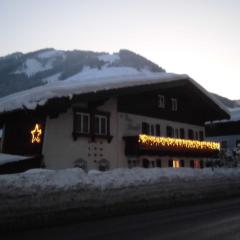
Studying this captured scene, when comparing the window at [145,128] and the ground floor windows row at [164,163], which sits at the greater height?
the window at [145,128]

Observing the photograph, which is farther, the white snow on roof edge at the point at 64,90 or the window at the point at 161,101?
the window at the point at 161,101

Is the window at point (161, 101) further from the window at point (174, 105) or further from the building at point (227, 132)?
the building at point (227, 132)

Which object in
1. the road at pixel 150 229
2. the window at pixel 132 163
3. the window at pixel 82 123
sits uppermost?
the window at pixel 82 123

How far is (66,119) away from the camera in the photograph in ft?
79.5

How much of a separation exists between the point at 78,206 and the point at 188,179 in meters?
8.64

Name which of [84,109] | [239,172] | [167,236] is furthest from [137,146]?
[167,236]

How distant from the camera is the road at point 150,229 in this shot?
10.0m

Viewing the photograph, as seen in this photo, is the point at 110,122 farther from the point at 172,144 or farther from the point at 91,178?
the point at 91,178

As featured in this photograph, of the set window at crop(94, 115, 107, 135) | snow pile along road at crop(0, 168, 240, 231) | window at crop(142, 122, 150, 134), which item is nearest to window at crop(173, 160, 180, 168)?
window at crop(142, 122, 150, 134)

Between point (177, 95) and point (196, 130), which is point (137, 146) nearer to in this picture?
point (177, 95)

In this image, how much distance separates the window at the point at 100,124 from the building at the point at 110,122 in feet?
0.22

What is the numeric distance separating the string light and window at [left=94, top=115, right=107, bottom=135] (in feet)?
8.26

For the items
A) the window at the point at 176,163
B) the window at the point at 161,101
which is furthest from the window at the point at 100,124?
the window at the point at 176,163

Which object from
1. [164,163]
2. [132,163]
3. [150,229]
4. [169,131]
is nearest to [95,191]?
[150,229]
